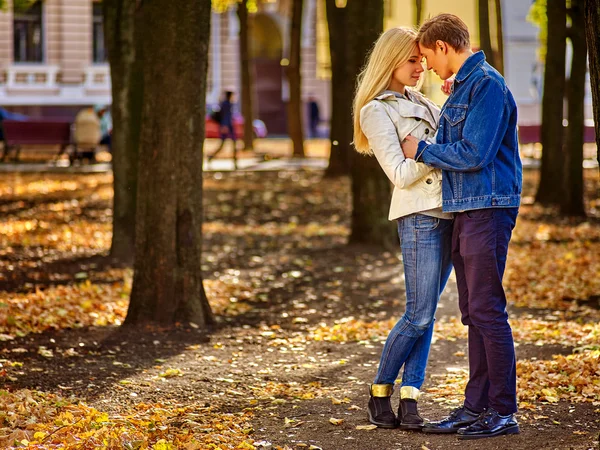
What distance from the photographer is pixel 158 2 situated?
7914mm

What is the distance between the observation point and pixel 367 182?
477 inches

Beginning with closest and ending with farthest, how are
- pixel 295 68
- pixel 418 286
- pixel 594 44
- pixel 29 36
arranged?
pixel 594 44
pixel 418 286
pixel 295 68
pixel 29 36

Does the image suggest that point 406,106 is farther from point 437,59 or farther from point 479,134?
point 479,134

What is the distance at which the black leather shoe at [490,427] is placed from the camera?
16.5 ft

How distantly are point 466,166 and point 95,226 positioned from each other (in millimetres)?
10912

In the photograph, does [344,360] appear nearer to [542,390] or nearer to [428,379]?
[428,379]

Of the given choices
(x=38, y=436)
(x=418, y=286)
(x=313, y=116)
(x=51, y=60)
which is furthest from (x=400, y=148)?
(x=51, y=60)

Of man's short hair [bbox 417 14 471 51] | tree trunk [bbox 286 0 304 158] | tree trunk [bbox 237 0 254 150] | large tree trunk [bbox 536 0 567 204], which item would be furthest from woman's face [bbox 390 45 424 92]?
tree trunk [bbox 237 0 254 150]

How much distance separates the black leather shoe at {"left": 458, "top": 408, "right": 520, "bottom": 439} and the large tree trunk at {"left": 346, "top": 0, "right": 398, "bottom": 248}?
22.8 ft

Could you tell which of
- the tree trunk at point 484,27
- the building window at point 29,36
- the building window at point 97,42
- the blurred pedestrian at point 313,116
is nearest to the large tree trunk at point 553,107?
the tree trunk at point 484,27

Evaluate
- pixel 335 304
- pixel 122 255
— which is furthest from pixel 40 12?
pixel 335 304

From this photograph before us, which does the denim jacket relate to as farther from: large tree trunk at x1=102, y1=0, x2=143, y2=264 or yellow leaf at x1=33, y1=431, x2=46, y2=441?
large tree trunk at x1=102, y1=0, x2=143, y2=264

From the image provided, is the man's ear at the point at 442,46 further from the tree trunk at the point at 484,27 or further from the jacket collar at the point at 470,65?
the tree trunk at the point at 484,27

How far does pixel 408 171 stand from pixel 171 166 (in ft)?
11.0
